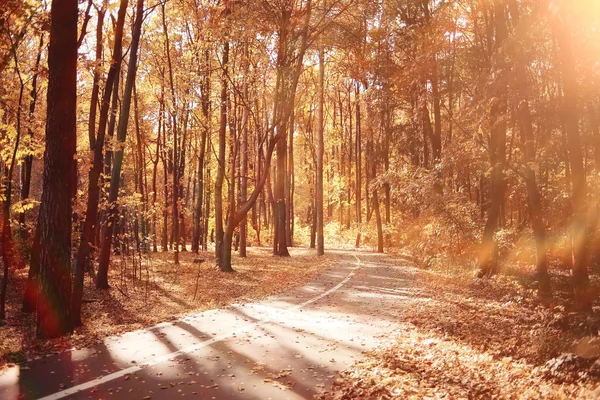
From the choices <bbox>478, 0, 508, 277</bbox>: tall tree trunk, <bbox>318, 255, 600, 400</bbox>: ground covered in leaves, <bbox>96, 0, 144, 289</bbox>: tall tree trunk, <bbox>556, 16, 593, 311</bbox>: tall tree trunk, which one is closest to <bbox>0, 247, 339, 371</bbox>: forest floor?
<bbox>96, 0, 144, 289</bbox>: tall tree trunk

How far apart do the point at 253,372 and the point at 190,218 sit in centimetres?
4466

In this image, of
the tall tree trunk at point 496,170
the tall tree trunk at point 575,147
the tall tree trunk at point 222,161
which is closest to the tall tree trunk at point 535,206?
the tall tree trunk at point 496,170

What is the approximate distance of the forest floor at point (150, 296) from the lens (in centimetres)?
905

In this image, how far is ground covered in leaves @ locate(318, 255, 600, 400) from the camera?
20.0 feet

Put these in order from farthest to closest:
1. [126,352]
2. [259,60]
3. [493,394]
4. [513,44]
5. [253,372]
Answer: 1. [259,60]
2. [513,44]
3. [126,352]
4. [253,372]
5. [493,394]

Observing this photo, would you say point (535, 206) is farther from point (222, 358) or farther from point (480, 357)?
point (222, 358)

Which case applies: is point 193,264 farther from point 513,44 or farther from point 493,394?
point 493,394

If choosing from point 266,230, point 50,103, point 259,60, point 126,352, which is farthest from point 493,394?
point 266,230

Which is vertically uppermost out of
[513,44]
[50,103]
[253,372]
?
[513,44]

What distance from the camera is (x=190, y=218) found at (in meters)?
50.5

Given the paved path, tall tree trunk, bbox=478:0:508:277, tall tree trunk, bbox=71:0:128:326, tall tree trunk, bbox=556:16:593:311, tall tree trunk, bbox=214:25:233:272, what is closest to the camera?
the paved path

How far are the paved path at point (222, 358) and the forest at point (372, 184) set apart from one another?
0.22 meters

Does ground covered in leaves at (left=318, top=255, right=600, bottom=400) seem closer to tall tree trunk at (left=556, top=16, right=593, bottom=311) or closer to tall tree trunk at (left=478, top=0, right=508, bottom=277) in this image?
tall tree trunk at (left=556, top=16, right=593, bottom=311)

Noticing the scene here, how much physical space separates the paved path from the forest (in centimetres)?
22
